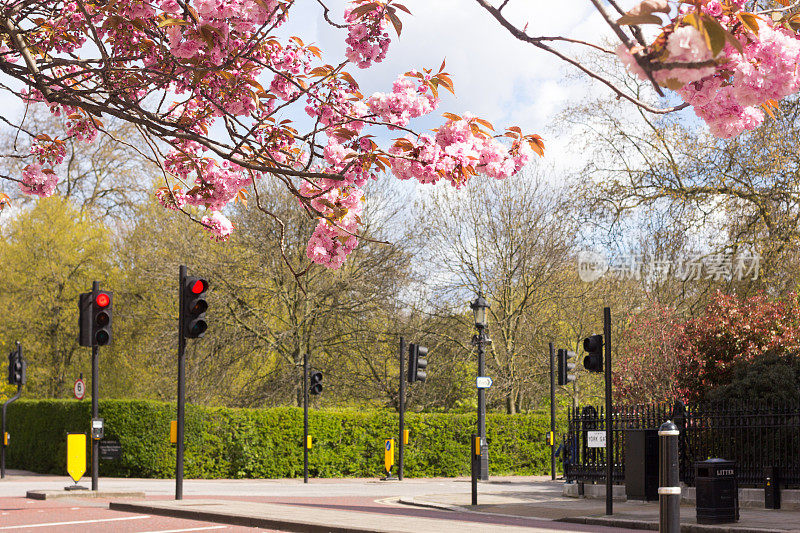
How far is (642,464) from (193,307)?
8.47 meters

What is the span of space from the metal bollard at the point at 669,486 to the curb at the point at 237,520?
15.5 feet

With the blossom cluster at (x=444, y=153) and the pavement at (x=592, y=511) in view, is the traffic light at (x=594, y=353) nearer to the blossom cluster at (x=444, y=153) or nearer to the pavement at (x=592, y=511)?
the pavement at (x=592, y=511)

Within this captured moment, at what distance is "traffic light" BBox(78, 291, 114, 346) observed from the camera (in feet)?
54.2

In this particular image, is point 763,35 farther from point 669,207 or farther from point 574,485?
point 669,207

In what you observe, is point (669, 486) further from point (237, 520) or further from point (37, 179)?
point (37, 179)

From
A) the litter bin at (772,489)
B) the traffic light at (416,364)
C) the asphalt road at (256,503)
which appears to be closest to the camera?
the asphalt road at (256,503)

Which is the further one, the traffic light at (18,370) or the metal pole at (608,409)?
the traffic light at (18,370)

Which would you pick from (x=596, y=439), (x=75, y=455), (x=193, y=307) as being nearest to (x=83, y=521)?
(x=193, y=307)

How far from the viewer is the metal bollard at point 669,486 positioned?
274 inches

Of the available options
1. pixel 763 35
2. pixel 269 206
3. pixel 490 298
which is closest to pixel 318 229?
pixel 763 35

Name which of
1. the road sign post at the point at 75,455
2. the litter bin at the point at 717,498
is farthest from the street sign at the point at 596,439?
the road sign post at the point at 75,455

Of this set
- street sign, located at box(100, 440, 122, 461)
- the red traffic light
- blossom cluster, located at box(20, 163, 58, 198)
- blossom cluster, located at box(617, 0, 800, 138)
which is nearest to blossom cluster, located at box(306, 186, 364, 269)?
blossom cluster, located at box(20, 163, 58, 198)

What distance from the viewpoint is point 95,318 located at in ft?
54.3

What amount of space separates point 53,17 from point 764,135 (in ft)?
55.7
